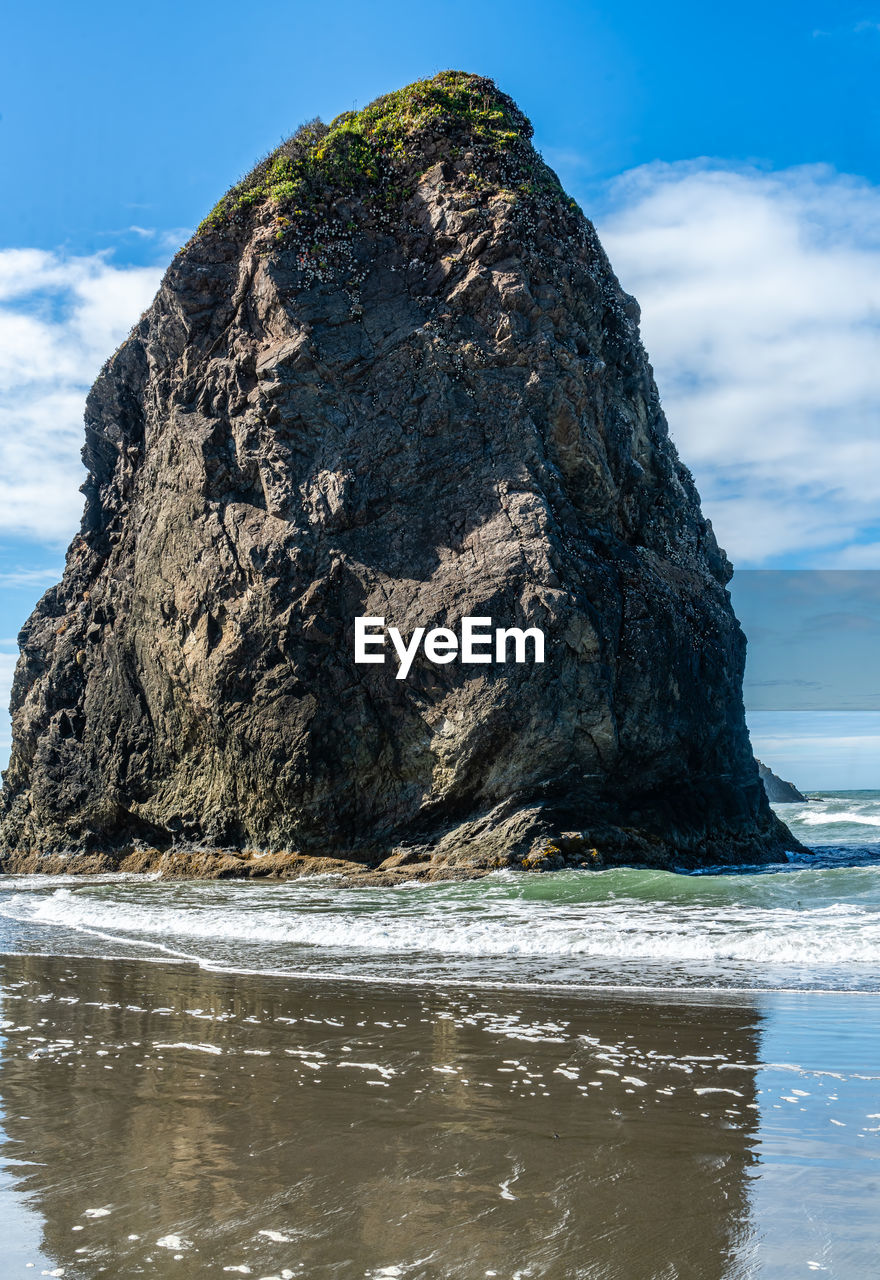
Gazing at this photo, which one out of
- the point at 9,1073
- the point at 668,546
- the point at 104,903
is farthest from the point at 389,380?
the point at 9,1073

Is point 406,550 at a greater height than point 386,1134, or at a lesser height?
greater

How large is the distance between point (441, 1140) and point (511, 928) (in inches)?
248

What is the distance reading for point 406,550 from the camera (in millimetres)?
17938

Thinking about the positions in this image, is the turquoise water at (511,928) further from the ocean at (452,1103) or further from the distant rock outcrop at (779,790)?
the distant rock outcrop at (779,790)

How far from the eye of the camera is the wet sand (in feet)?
10.0

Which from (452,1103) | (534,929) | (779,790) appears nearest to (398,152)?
(534,929)

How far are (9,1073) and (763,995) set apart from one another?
5056 millimetres

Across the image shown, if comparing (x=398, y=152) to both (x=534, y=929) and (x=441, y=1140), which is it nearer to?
(x=534, y=929)

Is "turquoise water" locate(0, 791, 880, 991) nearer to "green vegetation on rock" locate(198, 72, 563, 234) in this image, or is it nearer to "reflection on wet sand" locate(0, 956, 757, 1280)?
"reflection on wet sand" locate(0, 956, 757, 1280)

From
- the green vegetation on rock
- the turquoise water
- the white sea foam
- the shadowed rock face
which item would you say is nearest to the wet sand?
the turquoise water

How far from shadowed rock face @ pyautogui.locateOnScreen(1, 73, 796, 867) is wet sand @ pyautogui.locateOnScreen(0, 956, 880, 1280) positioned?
9672mm

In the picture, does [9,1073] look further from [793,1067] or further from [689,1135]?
[793,1067]

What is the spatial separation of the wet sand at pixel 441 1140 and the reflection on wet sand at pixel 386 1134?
14 millimetres

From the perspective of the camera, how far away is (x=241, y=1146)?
158 inches
